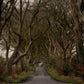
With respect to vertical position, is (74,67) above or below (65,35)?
below

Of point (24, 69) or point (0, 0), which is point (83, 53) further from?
point (24, 69)

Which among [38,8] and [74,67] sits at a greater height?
[38,8]

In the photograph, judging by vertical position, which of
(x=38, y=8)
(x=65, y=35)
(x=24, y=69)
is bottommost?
(x=24, y=69)

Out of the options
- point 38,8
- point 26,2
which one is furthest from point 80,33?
point 26,2

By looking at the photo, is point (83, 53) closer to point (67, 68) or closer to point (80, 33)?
point (80, 33)

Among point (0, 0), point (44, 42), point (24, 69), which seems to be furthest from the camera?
point (44, 42)

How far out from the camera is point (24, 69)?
32188 millimetres

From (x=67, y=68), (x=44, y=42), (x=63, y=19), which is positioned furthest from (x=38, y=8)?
(x=44, y=42)

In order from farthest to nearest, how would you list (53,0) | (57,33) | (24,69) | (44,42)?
(44,42)
(24,69)
(57,33)
(53,0)

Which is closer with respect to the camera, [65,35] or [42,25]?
[65,35]

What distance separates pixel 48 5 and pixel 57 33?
6980 millimetres

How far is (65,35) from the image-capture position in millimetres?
22516

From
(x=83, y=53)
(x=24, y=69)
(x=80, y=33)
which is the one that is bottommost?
(x=24, y=69)

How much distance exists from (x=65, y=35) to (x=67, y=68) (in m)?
6.26
